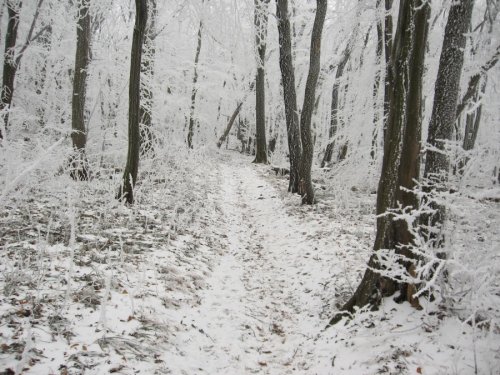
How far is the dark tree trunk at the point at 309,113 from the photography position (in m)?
8.46

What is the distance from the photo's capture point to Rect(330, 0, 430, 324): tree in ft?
11.4

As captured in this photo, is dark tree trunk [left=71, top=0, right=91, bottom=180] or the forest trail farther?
dark tree trunk [left=71, top=0, right=91, bottom=180]

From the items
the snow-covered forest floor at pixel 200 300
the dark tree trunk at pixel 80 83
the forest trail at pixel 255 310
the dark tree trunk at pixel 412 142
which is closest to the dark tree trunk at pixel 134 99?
the snow-covered forest floor at pixel 200 300

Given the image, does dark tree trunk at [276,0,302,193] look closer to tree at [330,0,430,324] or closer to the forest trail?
the forest trail

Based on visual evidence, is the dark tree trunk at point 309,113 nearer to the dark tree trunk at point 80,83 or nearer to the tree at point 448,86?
the tree at point 448,86

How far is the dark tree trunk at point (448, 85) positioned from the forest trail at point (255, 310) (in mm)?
2363

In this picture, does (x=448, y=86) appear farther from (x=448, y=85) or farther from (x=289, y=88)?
(x=289, y=88)

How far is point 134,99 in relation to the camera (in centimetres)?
663

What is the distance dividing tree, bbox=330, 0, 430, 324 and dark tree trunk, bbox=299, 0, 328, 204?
5.14m

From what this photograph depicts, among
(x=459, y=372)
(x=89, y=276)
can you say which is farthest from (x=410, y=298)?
(x=89, y=276)

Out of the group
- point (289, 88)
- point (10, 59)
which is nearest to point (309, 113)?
point (289, 88)

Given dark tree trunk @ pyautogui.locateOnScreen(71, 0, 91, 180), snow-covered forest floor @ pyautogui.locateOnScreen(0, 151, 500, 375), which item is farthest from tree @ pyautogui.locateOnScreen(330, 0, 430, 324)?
dark tree trunk @ pyautogui.locateOnScreen(71, 0, 91, 180)

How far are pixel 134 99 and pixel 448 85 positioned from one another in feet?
17.4

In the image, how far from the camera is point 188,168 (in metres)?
11.8
